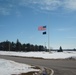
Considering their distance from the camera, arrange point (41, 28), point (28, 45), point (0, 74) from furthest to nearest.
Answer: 1. point (28, 45)
2. point (41, 28)
3. point (0, 74)

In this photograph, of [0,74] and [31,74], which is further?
[31,74]

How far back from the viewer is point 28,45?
581ft

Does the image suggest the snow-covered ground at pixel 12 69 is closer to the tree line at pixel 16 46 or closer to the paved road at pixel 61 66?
the paved road at pixel 61 66

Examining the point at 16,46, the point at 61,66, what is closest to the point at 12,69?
the point at 61,66

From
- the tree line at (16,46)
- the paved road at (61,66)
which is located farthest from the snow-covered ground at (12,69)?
the tree line at (16,46)

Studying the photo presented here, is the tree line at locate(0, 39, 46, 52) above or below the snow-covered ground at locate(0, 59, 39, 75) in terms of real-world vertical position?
above

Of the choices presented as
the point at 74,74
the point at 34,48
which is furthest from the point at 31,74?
the point at 34,48

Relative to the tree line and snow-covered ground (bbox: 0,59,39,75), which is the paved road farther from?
the tree line

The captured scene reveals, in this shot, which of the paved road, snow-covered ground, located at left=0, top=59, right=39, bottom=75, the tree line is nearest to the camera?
snow-covered ground, located at left=0, top=59, right=39, bottom=75

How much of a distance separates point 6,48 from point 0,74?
15383cm

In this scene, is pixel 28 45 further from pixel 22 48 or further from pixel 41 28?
pixel 41 28

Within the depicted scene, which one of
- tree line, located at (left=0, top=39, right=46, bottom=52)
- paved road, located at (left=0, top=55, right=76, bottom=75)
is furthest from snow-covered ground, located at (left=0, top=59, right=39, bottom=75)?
tree line, located at (left=0, top=39, right=46, bottom=52)

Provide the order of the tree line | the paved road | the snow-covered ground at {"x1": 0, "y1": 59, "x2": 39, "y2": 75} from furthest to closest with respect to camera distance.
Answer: the tree line
the paved road
the snow-covered ground at {"x1": 0, "y1": 59, "x2": 39, "y2": 75}

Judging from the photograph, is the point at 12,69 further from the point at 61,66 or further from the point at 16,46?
the point at 16,46
